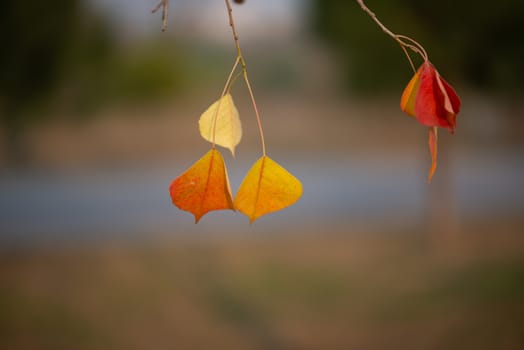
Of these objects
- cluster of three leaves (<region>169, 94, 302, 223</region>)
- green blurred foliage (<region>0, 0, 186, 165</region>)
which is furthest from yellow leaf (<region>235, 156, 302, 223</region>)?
green blurred foliage (<region>0, 0, 186, 165</region>)

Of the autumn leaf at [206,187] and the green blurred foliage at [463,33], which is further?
A: the green blurred foliage at [463,33]

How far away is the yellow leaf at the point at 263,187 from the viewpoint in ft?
1.09

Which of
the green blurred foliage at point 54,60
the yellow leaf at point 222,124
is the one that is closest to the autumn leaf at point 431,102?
the yellow leaf at point 222,124

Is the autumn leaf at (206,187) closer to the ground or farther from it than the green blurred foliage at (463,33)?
closer to the ground

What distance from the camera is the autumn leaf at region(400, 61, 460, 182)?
307 mm

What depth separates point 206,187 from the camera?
0.34 metres

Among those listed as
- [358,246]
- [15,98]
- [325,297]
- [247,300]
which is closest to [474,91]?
[358,246]

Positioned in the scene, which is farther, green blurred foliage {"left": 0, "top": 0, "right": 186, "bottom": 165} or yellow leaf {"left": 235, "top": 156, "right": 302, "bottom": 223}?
green blurred foliage {"left": 0, "top": 0, "right": 186, "bottom": 165}

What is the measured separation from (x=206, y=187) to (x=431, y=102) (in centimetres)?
16

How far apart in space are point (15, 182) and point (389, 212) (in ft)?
12.1

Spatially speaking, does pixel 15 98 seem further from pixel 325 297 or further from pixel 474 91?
pixel 474 91

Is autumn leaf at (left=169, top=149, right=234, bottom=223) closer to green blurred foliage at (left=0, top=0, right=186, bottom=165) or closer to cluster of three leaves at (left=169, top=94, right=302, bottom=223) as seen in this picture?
cluster of three leaves at (left=169, top=94, right=302, bottom=223)

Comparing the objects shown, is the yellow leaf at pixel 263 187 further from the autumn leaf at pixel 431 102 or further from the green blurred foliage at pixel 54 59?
the green blurred foliage at pixel 54 59

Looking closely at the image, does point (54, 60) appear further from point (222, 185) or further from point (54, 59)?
point (222, 185)
